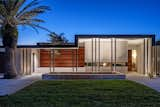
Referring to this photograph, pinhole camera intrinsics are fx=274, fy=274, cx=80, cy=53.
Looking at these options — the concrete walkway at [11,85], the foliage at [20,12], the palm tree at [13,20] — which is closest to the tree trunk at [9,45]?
the palm tree at [13,20]

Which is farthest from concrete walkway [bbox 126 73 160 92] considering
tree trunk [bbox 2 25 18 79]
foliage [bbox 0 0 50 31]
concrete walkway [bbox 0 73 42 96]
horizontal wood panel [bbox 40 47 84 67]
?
horizontal wood panel [bbox 40 47 84 67]

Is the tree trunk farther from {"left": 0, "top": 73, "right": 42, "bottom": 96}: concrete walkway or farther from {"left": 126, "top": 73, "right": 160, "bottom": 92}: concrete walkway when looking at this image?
{"left": 126, "top": 73, "right": 160, "bottom": 92}: concrete walkway

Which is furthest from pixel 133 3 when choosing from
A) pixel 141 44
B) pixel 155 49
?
pixel 155 49

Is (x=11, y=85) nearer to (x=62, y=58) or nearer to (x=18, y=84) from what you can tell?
(x=18, y=84)

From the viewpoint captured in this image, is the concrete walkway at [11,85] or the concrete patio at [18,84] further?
the concrete patio at [18,84]

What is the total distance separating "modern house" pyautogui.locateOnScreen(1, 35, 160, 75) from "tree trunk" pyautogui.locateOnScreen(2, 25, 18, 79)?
2.99 meters

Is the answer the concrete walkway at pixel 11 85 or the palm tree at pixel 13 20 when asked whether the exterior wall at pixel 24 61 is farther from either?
the concrete walkway at pixel 11 85

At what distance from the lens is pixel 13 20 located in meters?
22.7

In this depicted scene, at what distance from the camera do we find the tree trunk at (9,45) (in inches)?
901

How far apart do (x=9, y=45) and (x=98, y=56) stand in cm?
913

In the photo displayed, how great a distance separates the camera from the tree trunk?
22.9m

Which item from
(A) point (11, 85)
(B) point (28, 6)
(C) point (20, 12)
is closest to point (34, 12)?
(B) point (28, 6)

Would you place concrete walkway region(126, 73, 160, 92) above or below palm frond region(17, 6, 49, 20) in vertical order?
below

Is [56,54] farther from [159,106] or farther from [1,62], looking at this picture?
[159,106]
